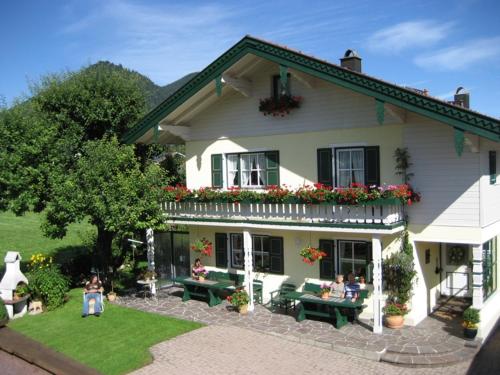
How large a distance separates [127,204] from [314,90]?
733 centimetres

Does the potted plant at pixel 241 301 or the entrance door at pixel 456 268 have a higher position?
the entrance door at pixel 456 268

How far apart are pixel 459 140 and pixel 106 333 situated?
11.2 meters

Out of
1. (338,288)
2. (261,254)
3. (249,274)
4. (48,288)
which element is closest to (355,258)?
(338,288)

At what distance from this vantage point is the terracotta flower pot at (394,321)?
13656 millimetres

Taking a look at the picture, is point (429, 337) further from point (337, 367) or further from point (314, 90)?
point (314, 90)

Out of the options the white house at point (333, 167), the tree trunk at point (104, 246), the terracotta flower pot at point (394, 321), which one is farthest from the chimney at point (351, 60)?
the tree trunk at point (104, 246)

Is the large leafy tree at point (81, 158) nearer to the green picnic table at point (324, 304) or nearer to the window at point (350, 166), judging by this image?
the green picnic table at point (324, 304)

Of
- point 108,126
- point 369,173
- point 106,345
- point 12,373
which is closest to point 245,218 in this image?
point 369,173

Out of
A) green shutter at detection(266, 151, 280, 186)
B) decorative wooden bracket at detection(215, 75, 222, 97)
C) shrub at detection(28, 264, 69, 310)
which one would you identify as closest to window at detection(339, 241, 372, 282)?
green shutter at detection(266, 151, 280, 186)

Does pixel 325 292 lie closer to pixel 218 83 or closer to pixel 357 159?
pixel 357 159

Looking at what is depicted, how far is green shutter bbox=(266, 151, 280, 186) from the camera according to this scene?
54.9 ft

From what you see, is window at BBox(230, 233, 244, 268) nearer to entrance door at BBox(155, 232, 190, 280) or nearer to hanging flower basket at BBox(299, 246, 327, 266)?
entrance door at BBox(155, 232, 190, 280)

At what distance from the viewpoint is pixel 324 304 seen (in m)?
14.3

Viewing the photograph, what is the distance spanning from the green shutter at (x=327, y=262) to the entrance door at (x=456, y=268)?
4.02m
